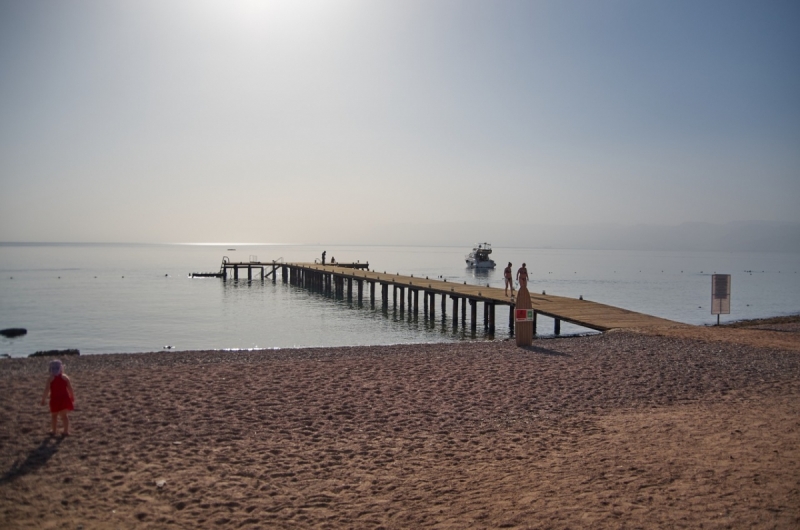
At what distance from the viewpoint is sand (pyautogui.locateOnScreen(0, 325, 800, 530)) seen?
17.1ft

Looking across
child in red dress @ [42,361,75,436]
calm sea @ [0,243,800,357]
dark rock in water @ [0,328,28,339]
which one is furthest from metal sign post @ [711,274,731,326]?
dark rock in water @ [0,328,28,339]

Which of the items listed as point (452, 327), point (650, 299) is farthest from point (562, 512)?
point (650, 299)

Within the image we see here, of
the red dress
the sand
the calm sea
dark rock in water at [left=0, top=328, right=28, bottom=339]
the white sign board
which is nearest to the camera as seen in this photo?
the sand

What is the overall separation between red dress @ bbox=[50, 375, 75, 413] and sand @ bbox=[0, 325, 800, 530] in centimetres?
34

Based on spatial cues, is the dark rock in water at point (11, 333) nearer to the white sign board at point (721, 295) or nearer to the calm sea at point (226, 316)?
the calm sea at point (226, 316)

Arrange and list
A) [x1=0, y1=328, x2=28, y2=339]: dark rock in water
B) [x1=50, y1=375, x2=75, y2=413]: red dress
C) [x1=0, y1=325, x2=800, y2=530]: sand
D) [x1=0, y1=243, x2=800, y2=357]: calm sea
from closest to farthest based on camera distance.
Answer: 1. [x1=0, y1=325, x2=800, y2=530]: sand
2. [x1=50, y1=375, x2=75, y2=413]: red dress
3. [x1=0, y1=243, x2=800, y2=357]: calm sea
4. [x1=0, y1=328, x2=28, y2=339]: dark rock in water

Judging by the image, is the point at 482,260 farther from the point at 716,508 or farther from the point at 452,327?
the point at 716,508

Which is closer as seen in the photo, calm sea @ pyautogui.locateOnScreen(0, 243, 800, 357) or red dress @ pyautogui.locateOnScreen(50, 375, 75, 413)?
red dress @ pyautogui.locateOnScreen(50, 375, 75, 413)

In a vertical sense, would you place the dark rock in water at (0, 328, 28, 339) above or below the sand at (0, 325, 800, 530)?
below

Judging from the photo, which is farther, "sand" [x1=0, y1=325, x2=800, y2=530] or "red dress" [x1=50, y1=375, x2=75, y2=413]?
"red dress" [x1=50, y1=375, x2=75, y2=413]

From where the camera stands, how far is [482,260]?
8706 centimetres

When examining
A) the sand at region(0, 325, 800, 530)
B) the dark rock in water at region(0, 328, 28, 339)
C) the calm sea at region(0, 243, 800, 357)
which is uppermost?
the sand at region(0, 325, 800, 530)

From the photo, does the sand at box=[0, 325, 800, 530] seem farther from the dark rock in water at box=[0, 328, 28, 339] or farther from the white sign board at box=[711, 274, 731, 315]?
the dark rock in water at box=[0, 328, 28, 339]

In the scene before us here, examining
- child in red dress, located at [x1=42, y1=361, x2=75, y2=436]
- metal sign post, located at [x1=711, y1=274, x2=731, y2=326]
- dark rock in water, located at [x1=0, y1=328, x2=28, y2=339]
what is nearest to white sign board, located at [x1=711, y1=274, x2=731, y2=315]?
metal sign post, located at [x1=711, y1=274, x2=731, y2=326]
